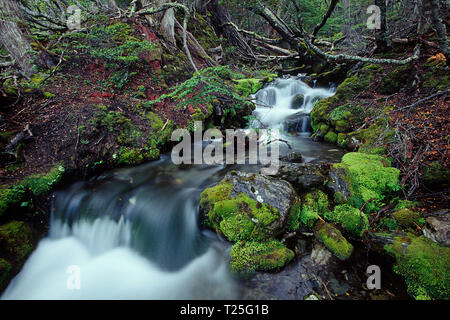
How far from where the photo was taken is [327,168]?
163 inches

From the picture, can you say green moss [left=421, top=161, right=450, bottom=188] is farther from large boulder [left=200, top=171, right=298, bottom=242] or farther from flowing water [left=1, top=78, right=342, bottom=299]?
flowing water [left=1, top=78, right=342, bottom=299]

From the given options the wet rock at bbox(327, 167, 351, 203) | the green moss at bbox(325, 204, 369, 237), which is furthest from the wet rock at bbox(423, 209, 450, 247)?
the wet rock at bbox(327, 167, 351, 203)

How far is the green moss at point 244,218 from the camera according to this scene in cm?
313

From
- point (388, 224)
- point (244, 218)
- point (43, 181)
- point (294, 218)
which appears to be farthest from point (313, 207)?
point (43, 181)

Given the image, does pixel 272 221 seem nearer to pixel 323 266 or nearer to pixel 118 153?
pixel 323 266

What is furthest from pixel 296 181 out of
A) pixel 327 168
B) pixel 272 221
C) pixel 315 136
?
pixel 315 136

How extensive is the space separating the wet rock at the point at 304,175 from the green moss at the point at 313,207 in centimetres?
19

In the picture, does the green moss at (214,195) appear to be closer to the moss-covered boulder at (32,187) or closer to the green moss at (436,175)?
the moss-covered boulder at (32,187)

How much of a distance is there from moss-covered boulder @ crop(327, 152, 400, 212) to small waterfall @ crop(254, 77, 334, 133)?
13.7 feet

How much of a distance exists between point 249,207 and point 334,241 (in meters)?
1.37

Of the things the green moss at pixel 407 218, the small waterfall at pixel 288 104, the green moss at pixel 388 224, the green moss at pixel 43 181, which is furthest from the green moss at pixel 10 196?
the small waterfall at pixel 288 104

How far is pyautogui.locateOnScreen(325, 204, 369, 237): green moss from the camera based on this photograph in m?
3.16

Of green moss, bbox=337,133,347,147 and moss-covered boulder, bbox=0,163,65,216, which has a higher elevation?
green moss, bbox=337,133,347,147

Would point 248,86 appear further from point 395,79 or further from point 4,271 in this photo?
point 4,271
